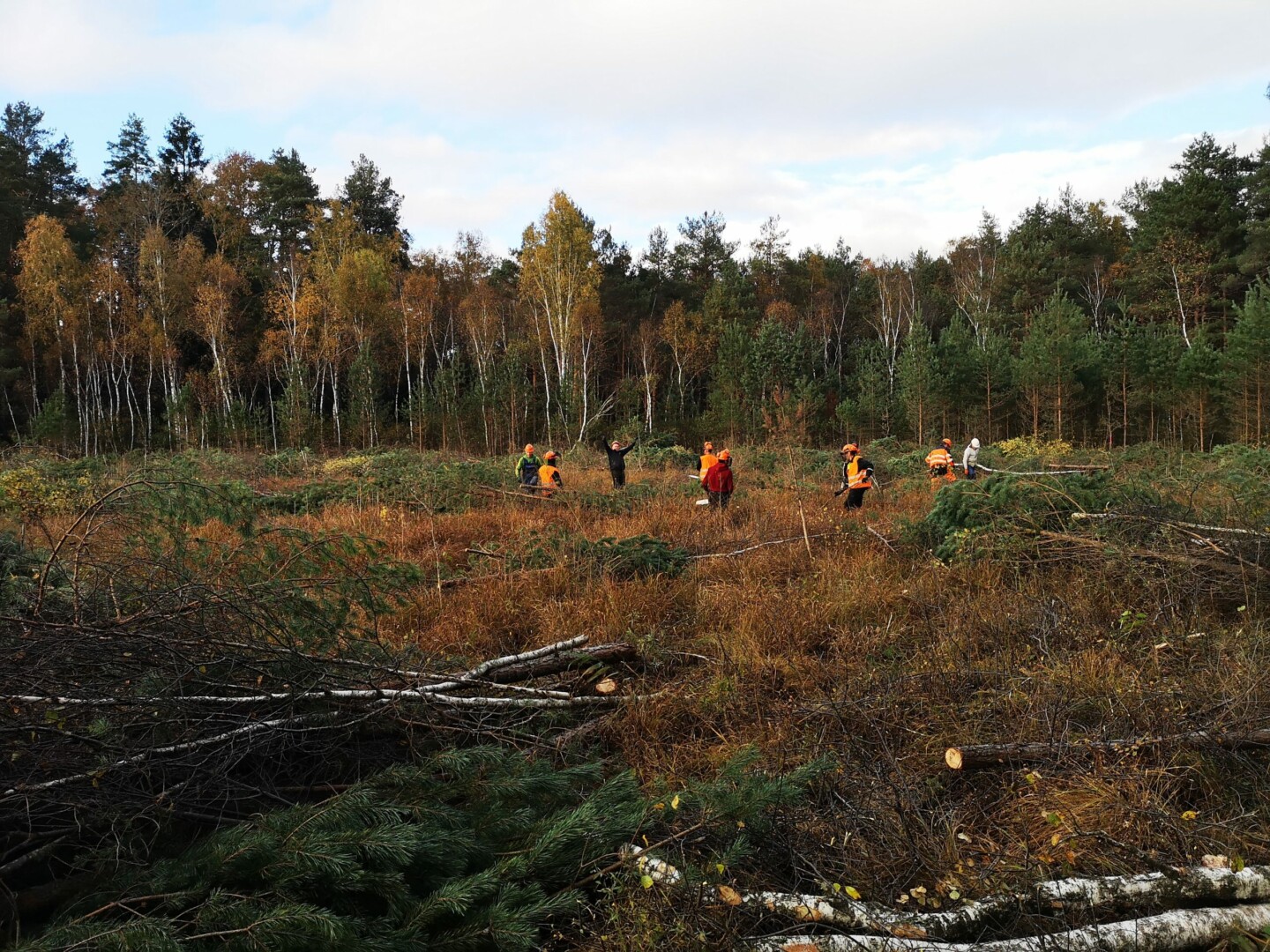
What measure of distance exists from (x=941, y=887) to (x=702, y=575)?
4.86 metres

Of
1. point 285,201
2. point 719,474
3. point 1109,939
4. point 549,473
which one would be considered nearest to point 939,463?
point 719,474

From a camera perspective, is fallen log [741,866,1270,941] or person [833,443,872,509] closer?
fallen log [741,866,1270,941]

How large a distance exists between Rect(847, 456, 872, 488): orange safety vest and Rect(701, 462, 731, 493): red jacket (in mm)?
1770

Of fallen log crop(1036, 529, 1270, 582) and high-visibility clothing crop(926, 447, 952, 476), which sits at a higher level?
high-visibility clothing crop(926, 447, 952, 476)

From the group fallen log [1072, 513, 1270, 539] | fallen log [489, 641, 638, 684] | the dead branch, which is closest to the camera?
fallen log [489, 641, 638, 684]

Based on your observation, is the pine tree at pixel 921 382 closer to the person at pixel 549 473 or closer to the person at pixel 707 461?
the person at pixel 707 461

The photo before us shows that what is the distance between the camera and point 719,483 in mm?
11477

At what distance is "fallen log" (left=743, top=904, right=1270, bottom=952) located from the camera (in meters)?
2.33

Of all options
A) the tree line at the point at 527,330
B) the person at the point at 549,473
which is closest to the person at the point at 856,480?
the person at the point at 549,473

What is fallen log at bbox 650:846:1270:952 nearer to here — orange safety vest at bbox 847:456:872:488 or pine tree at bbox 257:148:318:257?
orange safety vest at bbox 847:456:872:488

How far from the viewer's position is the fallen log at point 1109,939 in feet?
7.64

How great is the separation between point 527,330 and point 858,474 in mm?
31002

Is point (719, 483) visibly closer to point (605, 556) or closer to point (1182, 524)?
point (605, 556)

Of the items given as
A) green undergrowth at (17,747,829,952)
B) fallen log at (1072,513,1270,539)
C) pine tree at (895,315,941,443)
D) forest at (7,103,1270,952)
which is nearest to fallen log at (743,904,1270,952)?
forest at (7,103,1270,952)
